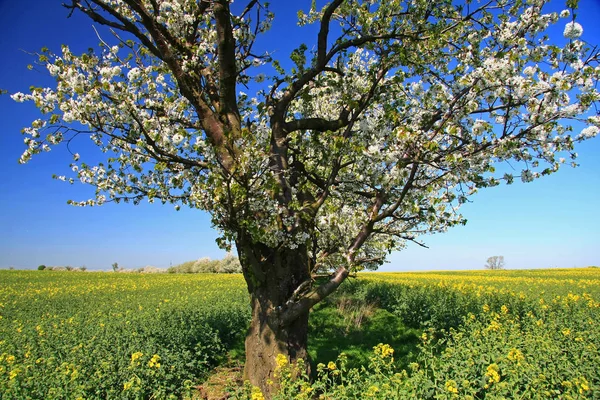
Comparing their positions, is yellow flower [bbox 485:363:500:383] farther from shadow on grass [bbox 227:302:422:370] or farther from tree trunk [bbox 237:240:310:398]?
shadow on grass [bbox 227:302:422:370]

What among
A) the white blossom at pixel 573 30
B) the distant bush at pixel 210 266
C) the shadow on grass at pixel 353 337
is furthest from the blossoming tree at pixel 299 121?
the distant bush at pixel 210 266

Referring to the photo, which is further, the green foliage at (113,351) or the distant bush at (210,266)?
the distant bush at (210,266)

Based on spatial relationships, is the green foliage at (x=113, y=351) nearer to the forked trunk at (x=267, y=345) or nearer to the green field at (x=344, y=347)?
the green field at (x=344, y=347)

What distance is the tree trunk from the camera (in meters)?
6.63

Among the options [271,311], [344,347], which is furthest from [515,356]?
[344,347]

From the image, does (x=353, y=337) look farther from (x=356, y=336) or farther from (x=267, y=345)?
(x=267, y=345)

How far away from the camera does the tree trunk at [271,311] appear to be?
21.8ft

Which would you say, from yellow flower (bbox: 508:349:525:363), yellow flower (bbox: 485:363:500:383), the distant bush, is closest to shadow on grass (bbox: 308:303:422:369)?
yellow flower (bbox: 508:349:525:363)

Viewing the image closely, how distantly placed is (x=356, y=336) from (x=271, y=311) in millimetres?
6317

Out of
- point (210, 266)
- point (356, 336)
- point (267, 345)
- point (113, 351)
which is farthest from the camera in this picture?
point (210, 266)

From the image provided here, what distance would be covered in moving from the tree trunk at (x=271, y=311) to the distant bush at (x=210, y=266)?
4386 cm

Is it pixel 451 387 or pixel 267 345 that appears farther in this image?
pixel 267 345

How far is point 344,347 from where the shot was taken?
428 inches

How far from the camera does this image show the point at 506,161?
6.30 m
